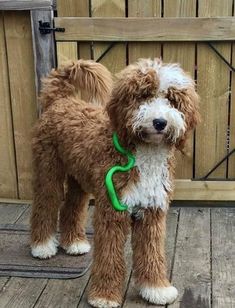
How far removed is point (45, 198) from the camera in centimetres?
339

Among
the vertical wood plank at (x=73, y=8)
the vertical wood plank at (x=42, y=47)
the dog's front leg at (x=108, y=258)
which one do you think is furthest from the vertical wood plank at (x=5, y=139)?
the dog's front leg at (x=108, y=258)

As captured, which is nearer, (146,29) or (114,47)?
(146,29)

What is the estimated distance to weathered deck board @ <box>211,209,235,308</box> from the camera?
3006mm

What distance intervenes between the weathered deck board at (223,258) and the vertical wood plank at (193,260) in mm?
Answer: 40

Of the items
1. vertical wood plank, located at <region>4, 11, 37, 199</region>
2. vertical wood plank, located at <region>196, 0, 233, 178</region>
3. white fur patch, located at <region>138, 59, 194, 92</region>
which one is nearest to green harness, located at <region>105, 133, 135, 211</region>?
white fur patch, located at <region>138, 59, 194, 92</region>

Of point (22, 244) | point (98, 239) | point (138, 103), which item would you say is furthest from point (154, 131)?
point (22, 244)

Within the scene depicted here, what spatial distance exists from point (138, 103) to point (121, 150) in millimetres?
313

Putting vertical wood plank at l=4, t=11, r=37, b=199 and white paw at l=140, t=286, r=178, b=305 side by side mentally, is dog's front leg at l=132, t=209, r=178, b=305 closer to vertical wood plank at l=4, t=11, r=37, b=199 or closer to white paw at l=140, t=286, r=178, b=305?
white paw at l=140, t=286, r=178, b=305

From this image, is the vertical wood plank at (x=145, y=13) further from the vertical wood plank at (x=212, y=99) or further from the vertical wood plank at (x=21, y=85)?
the vertical wood plank at (x=21, y=85)

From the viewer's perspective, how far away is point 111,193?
8.95ft

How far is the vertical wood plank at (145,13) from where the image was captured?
12.9ft

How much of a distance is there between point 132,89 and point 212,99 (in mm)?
1738

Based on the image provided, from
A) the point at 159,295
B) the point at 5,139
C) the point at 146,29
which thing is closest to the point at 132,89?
the point at 159,295

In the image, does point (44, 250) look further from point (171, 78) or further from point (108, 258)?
point (171, 78)
